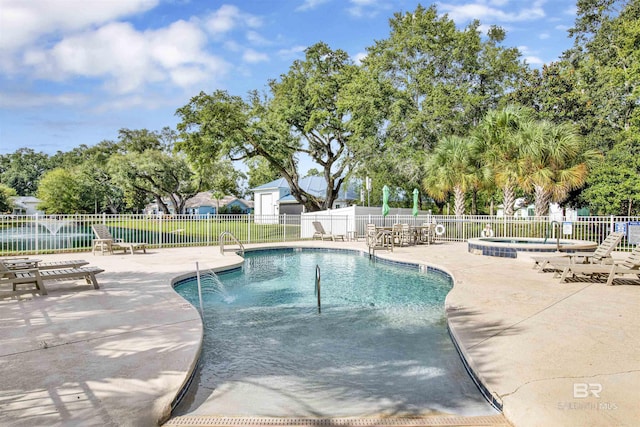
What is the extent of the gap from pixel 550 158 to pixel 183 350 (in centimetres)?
1823

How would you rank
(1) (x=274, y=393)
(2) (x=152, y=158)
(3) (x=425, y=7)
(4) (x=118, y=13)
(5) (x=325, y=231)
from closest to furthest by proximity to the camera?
(1) (x=274, y=393) < (4) (x=118, y=13) < (5) (x=325, y=231) < (3) (x=425, y=7) < (2) (x=152, y=158)

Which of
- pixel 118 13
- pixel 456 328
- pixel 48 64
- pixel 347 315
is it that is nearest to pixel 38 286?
pixel 347 315

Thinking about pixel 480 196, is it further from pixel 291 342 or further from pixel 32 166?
pixel 32 166

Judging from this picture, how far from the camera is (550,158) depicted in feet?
57.4

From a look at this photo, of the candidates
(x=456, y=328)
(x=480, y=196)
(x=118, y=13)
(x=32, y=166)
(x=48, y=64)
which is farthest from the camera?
(x=32, y=166)

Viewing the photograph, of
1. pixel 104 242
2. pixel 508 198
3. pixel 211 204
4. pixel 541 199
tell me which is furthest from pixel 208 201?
pixel 541 199

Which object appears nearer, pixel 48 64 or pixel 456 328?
pixel 456 328

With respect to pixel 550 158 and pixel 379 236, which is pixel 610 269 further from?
pixel 550 158

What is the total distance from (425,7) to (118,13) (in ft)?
64.4

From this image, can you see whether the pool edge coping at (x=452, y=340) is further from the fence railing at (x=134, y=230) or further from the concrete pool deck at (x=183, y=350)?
the fence railing at (x=134, y=230)

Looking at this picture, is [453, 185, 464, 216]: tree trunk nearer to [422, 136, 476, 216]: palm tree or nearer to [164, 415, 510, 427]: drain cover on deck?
[422, 136, 476, 216]: palm tree

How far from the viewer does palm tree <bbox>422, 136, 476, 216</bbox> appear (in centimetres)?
1994

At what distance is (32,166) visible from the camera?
67188mm

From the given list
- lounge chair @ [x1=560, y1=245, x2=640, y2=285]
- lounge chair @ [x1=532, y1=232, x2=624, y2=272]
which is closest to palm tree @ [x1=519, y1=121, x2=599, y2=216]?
lounge chair @ [x1=532, y1=232, x2=624, y2=272]
